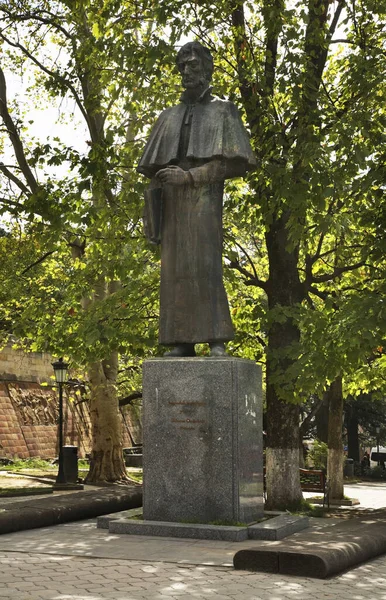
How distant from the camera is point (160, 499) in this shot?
28.0 ft

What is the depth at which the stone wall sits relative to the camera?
27111mm

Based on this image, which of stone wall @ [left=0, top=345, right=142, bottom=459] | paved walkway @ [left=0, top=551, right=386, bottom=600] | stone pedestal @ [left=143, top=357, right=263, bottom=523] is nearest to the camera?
paved walkway @ [left=0, top=551, right=386, bottom=600]

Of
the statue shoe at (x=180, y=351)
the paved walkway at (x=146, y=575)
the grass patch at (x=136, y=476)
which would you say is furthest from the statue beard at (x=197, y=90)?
the grass patch at (x=136, y=476)

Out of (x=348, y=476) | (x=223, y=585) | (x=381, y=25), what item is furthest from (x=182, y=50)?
(x=348, y=476)

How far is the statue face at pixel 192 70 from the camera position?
895 cm

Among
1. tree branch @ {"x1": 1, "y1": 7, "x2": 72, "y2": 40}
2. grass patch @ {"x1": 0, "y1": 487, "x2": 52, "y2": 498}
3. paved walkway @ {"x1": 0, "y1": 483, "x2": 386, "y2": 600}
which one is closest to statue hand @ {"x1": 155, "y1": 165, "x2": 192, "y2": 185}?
paved walkway @ {"x1": 0, "y1": 483, "x2": 386, "y2": 600}

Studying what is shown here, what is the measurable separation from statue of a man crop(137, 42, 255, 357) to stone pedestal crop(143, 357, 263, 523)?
36 centimetres

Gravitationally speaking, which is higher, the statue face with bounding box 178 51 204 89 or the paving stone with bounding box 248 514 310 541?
the statue face with bounding box 178 51 204 89

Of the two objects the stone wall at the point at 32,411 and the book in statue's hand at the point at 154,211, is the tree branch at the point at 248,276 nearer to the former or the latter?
the book in statue's hand at the point at 154,211

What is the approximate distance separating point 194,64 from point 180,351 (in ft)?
9.14

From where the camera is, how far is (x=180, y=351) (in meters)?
8.88

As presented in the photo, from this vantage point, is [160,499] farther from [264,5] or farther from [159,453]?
[264,5]

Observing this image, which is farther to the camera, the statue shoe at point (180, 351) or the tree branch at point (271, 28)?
the tree branch at point (271, 28)

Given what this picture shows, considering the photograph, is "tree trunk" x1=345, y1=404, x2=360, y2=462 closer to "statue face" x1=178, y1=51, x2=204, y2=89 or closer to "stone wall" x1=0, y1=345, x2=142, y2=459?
"stone wall" x1=0, y1=345, x2=142, y2=459
